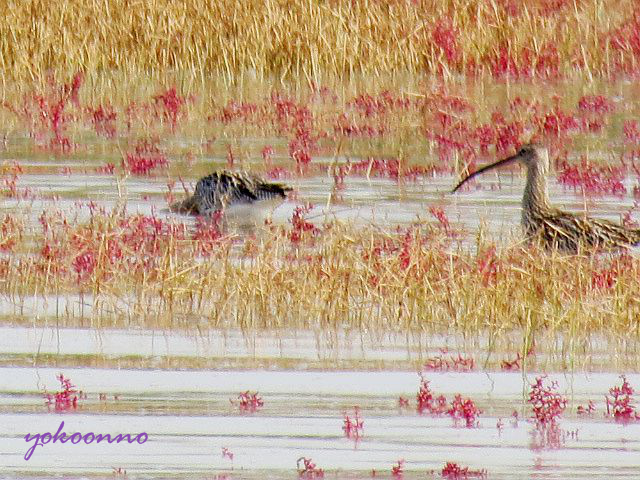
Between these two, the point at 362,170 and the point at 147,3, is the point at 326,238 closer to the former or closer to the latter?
the point at 362,170

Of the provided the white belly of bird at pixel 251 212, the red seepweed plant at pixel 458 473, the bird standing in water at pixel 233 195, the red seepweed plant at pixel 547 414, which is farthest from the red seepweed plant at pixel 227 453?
the bird standing in water at pixel 233 195

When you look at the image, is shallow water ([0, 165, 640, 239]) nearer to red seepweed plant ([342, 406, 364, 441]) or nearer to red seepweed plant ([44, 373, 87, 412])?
red seepweed plant ([44, 373, 87, 412])

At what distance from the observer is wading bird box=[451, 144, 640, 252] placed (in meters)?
11.7

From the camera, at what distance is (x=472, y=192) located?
50.0 feet

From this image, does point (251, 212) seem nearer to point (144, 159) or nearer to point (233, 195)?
point (233, 195)

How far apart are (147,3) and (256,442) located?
52.2 feet

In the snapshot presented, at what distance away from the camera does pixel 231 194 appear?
13.8 meters

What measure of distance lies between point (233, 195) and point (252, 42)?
869 cm

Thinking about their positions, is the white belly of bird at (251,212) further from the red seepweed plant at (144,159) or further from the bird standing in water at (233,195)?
the red seepweed plant at (144,159)

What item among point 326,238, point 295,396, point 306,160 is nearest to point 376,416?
point 295,396


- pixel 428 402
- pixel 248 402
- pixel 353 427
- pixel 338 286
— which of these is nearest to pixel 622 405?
pixel 428 402

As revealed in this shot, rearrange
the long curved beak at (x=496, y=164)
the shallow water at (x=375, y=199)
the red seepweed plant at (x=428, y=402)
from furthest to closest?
the long curved beak at (x=496, y=164), the shallow water at (x=375, y=199), the red seepweed plant at (x=428, y=402)

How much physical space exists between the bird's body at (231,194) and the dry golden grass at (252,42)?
758 centimetres

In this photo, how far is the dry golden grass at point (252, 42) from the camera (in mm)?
21812
